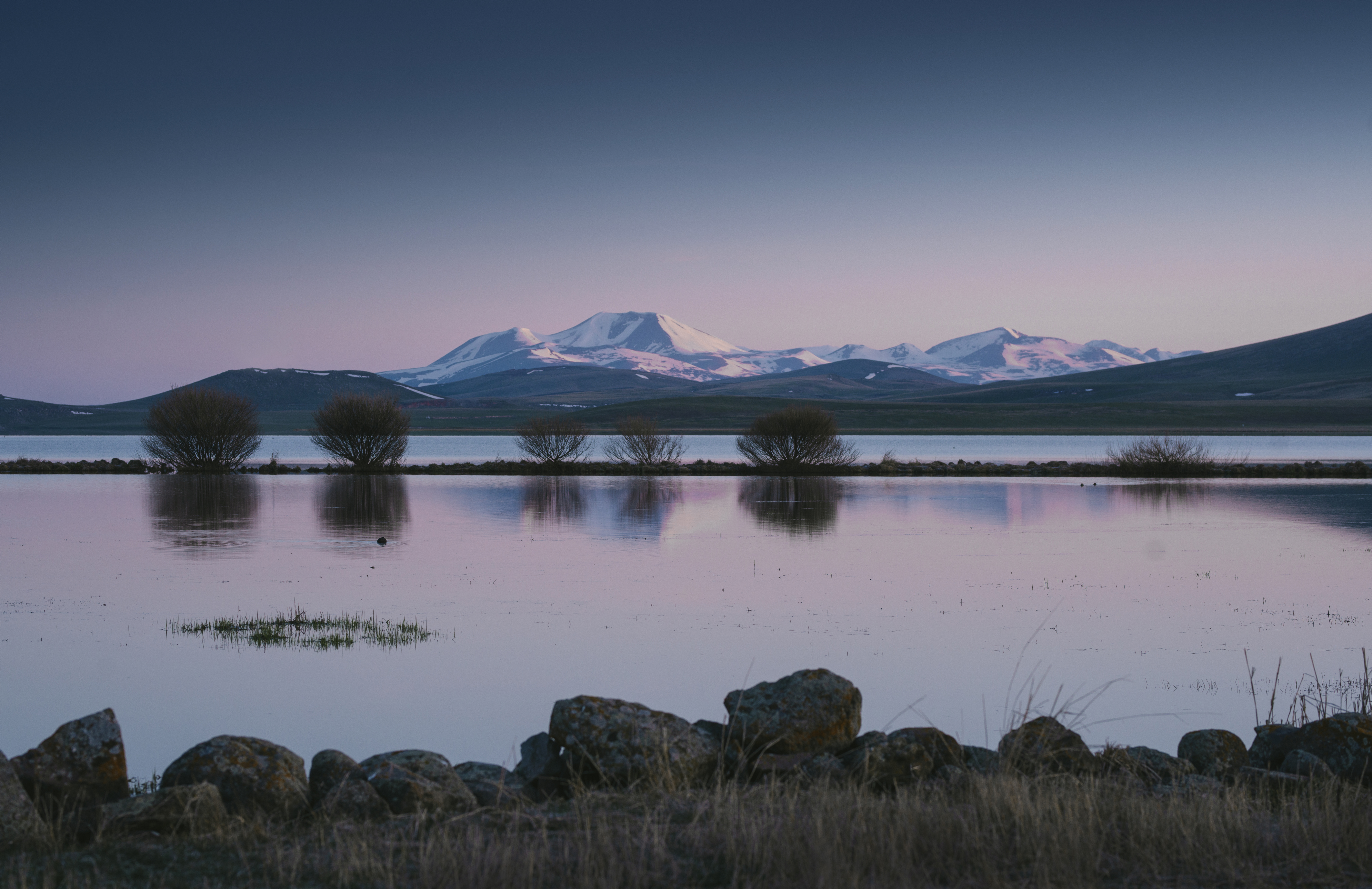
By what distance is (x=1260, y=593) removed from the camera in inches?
530

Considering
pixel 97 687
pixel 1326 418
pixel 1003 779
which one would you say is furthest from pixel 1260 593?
pixel 1326 418

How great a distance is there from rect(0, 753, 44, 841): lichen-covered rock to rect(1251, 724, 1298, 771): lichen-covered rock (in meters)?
6.64

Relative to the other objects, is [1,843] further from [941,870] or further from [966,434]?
[966,434]

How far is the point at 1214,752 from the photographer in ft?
22.6

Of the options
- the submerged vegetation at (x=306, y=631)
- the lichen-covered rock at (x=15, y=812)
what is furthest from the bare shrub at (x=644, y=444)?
the lichen-covered rock at (x=15, y=812)

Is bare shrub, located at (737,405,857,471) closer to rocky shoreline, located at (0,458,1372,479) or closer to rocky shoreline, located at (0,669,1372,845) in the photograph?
rocky shoreline, located at (0,458,1372,479)

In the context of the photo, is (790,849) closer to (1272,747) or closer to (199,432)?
(1272,747)

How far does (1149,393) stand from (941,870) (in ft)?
620

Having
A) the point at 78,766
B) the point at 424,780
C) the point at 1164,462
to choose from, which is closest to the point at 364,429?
the point at 1164,462

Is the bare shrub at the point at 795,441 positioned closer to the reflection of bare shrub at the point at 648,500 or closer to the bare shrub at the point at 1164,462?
the reflection of bare shrub at the point at 648,500

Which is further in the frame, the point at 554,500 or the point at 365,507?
the point at 554,500

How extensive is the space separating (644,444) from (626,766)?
40.7 meters

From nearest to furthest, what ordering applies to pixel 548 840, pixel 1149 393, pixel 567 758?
1. pixel 548 840
2. pixel 567 758
3. pixel 1149 393

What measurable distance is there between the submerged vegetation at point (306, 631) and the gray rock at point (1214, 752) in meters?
6.94
